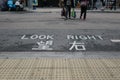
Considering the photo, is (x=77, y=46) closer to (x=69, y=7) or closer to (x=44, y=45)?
(x=44, y=45)

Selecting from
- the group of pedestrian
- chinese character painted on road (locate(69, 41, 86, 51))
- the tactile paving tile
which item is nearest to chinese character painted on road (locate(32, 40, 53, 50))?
chinese character painted on road (locate(69, 41, 86, 51))

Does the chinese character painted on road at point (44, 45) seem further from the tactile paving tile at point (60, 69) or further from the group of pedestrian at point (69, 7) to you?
the group of pedestrian at point (69, 7)

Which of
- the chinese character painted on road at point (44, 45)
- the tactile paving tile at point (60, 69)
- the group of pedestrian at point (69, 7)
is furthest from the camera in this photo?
the group of pedestrian at point (69, 7)

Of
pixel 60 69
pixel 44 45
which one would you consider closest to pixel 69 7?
pixel 44 45

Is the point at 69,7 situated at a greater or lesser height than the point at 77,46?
→ greater

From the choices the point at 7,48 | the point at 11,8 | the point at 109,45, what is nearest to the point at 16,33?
the point at 7,48

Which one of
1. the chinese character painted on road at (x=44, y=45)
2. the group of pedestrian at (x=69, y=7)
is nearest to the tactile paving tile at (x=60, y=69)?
the chinese character painted on road at (x=44, y=45)

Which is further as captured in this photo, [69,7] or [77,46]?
[69,7]

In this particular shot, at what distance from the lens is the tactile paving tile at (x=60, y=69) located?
6965mm

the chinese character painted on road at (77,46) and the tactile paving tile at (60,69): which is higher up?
the chinese character painted on road at (77,46)

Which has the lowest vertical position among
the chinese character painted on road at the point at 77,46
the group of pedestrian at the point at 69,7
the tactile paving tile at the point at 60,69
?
the tactile paving tile at the point at 60,69

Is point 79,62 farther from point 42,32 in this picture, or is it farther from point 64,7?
point 64,7

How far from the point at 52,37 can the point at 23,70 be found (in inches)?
202

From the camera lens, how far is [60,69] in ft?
25.0
